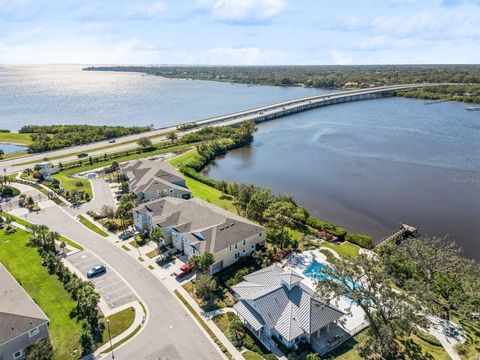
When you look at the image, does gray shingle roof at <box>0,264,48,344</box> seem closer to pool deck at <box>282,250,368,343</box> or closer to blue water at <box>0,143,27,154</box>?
pool deck at <box>282,250,368,343</box>

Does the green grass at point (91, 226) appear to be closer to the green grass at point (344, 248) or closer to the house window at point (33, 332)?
the house window at point (33, 332)

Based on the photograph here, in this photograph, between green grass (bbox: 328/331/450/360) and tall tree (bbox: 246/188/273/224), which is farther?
tall tree (bbox: 246/188/273/224)

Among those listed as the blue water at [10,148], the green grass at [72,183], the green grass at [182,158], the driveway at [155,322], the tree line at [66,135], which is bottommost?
the blue water at [10,148]

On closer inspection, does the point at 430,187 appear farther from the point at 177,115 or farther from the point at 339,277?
the point at 177,115

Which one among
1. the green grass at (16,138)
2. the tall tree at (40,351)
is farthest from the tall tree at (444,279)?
the green grass at (16,138)

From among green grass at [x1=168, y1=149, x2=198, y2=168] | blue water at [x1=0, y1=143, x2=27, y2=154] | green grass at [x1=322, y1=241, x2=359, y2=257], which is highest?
green grass at [x1=168, y1=149, x2=198, y2=168]

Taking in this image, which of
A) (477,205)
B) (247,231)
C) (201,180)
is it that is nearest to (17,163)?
(201,180)

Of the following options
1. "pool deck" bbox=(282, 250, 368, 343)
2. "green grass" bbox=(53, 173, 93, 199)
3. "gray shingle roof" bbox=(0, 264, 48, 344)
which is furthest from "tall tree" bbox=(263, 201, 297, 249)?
"green grass" bbox=(53, 173, 93, 199)
